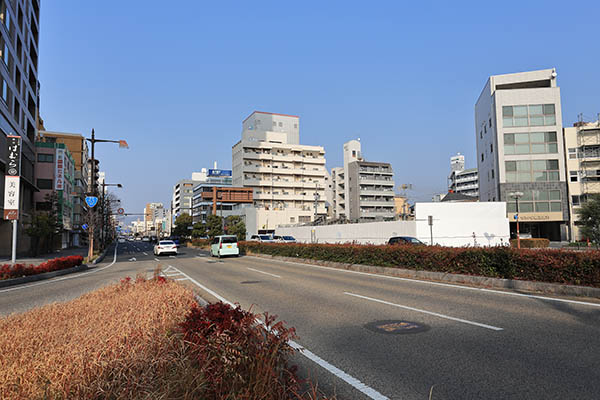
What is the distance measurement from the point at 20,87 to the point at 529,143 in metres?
65.0

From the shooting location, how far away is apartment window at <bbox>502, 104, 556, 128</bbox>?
54.2 metres

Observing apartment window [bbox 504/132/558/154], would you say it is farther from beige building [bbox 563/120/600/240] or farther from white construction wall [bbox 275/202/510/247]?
white construction wall [bbox 275/202/510/247]

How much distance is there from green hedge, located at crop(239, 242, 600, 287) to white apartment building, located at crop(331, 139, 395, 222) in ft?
242

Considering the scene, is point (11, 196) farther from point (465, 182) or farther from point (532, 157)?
point (465, 182)

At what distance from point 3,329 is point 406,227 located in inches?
1197

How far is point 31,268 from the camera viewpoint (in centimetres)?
1706

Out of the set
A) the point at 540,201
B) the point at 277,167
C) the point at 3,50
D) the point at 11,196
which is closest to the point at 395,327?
the point at 11,196

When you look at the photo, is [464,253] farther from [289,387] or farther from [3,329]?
[3,329]

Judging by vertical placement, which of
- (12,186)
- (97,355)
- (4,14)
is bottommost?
(97,355)

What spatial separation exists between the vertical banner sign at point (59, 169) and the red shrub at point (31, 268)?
34.1m

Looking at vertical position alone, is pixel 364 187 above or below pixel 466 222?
above

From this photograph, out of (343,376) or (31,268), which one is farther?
(31,268)

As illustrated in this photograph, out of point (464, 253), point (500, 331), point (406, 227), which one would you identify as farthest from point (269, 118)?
point (500, 331)

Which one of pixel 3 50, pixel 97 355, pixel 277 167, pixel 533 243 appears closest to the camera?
pixel 97 355
